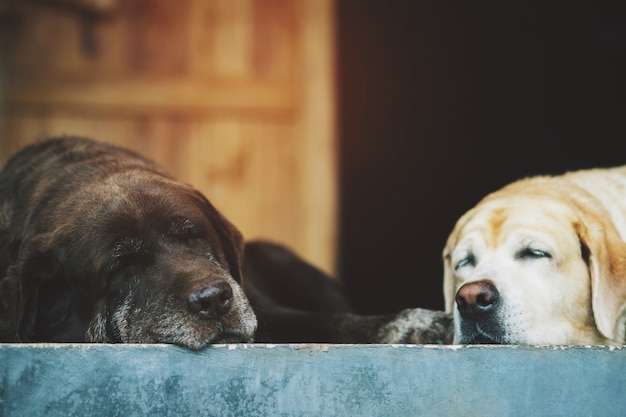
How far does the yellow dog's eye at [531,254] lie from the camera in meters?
3.21

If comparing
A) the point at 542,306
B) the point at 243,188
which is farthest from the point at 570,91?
the point at 542,306

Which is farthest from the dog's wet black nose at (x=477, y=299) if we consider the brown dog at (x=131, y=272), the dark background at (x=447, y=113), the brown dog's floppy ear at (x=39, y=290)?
the dark background at (x=447, y=113)

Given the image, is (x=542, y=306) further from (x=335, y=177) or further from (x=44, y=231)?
(x=335, y=177)

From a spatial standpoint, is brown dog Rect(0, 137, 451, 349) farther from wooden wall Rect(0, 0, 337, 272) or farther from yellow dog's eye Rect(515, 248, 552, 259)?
wooden wall Rect(0, 0, 337, 272)

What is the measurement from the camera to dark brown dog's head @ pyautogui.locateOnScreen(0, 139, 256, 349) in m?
2.77

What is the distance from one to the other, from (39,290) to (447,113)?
16.9 ft

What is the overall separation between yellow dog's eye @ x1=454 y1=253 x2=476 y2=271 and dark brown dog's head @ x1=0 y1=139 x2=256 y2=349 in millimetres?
939

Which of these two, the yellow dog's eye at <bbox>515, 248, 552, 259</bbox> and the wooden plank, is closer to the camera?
the yellow dog's eye at <bbox>515, 248, 552, 259</bbox>

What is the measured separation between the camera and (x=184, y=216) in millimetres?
3096

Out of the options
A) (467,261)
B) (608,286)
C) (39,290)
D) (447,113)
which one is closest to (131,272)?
(39,290)

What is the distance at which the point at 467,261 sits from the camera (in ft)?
11.3

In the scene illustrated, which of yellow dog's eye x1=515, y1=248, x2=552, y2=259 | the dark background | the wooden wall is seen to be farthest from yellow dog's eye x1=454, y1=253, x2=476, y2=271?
the dark background

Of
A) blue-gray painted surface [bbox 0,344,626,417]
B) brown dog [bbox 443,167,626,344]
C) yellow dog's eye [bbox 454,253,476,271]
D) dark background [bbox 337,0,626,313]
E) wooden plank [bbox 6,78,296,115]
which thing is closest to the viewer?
blue-gray painted surface [bbox 0,344,626,417]

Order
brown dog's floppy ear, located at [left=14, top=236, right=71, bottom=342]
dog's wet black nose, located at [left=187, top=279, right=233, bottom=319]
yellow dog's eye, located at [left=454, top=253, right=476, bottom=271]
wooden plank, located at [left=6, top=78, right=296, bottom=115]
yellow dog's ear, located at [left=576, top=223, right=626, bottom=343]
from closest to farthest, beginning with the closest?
dog's wet black nose, located at [left=187, top=279, right=233, bottom=319] → brown dog's floppy ear, located at [left=14, top=236, right=71, bottom=342] → yellow dog's ear, located at [left=576, top=223, right=626, bottom=343] → yellow dog's eye, located at [left=454, top=253, right=476, bottom=271] → wooden plank, located at [left=6, top=78, right=296, bottom=115]
